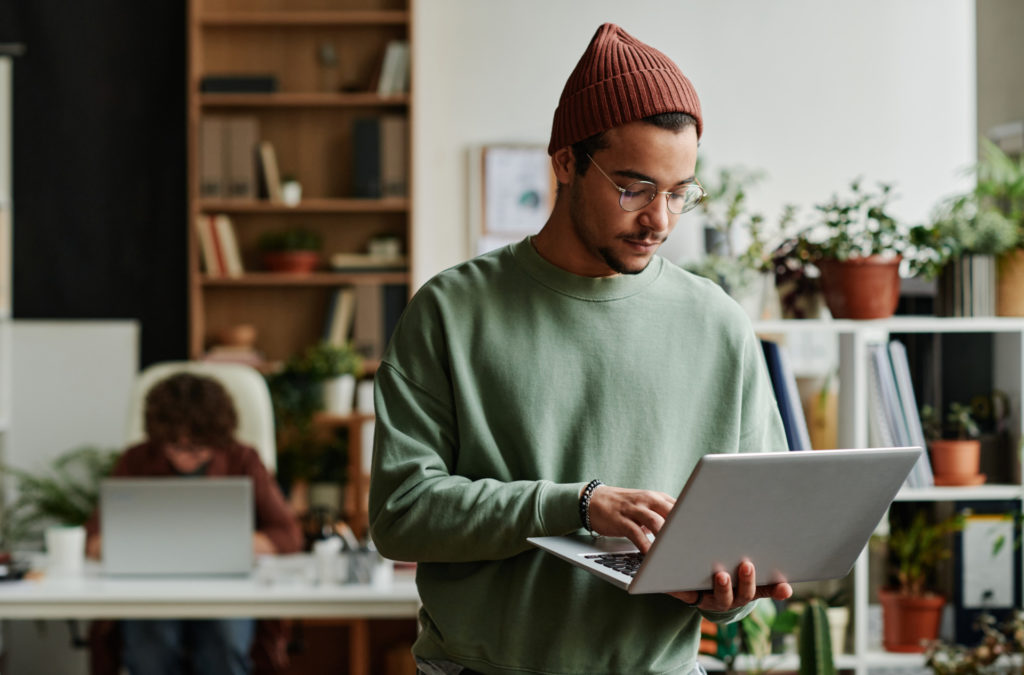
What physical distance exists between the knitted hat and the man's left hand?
Answer: 510 mm

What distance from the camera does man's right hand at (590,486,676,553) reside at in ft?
3.59

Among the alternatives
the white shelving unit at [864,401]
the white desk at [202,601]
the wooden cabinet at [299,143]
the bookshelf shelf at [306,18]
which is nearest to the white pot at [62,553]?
the white desk at [202,601]

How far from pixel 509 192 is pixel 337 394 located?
1181 mm

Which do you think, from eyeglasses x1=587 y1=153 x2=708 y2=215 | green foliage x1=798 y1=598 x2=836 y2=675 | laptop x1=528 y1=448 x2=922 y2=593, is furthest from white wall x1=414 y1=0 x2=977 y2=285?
laptop x1=528 y1=448 x2=922 y2=593

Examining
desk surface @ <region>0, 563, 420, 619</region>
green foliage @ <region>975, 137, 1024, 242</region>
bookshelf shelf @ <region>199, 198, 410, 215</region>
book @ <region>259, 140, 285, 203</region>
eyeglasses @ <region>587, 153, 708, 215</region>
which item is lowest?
desk surface @ <region>0, 563, 420, 619</region>

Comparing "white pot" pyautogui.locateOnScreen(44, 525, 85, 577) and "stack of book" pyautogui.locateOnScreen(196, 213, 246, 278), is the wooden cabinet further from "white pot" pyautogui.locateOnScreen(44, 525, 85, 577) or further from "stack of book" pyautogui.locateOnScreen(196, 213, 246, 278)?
"white pot" pyautogui.locateOnScreen(44, 525, 85, 577)

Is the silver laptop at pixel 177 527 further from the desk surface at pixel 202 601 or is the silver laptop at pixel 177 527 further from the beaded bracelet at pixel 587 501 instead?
the beaded bracelet at pixel 587 501

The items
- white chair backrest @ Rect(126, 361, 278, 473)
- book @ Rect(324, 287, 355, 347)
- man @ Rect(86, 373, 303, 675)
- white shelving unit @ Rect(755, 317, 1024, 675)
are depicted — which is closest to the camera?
white shelving unit @ Rect(755, 317, 1024, 675)

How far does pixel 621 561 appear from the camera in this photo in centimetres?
114

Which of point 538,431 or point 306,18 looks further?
point 306,18

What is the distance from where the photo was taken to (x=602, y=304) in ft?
4.19

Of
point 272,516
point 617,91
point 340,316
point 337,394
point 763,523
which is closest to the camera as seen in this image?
point 763,523

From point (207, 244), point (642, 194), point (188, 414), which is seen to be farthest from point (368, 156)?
point (642, 194)

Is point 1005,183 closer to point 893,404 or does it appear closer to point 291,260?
point 893,404
